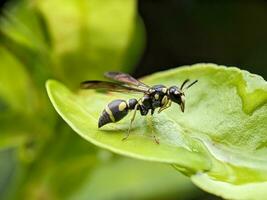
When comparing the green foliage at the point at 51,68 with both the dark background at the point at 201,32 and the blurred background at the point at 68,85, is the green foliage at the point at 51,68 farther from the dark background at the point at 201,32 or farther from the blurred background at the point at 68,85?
the dark background at the point at 201,32

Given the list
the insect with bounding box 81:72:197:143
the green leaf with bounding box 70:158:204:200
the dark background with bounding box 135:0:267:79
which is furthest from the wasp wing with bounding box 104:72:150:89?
the dark background with bounding box 135:0:267:79

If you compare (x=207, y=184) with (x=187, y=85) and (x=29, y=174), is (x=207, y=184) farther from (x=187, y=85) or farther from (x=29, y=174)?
(x=29, y=174)

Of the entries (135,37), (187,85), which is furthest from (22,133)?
(187,85)

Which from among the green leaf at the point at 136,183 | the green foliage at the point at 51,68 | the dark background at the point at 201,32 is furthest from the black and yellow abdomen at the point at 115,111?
the dark background at the point at 201,32

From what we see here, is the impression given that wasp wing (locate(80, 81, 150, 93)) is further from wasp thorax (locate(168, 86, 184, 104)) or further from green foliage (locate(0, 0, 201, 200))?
green foliage (locate(0, 0, 201, 200))

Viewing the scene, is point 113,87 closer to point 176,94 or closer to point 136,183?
point 176,94

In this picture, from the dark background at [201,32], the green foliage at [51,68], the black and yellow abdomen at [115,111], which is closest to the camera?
the black and yellow abdomen at [115,111]

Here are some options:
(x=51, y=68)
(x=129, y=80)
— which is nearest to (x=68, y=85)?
(x=51, y=68)
